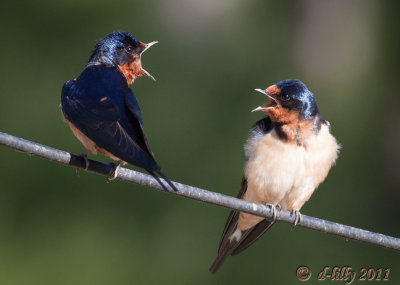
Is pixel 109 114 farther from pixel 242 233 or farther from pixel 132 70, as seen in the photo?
pixel 242 233

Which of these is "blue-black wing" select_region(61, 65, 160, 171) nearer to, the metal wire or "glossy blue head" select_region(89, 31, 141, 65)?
the metal wire

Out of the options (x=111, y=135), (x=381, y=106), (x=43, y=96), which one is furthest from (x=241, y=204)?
(x=381, y=106)

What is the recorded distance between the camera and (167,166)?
687cm

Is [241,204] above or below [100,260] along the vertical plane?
above

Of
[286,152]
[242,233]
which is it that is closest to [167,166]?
[242,233]

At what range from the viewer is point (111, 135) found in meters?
3.23

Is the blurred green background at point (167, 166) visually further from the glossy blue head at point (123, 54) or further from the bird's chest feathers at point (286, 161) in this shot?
the glossy blue head at point (123, 54)

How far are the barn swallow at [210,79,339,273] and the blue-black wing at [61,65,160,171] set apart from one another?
36.2 inches

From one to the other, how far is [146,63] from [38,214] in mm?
1494

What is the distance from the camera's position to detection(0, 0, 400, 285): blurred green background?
6.66 m

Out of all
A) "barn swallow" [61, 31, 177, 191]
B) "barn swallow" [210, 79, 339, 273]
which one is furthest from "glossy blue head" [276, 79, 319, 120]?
"barn swallow" [61, 31, 177, 191]

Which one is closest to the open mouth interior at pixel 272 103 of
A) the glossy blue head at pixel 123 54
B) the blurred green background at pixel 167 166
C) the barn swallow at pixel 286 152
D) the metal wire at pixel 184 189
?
the barn swallow at pixel 286 152

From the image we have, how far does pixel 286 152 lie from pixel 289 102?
259 mm

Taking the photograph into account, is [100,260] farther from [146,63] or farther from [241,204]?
[241,204]
